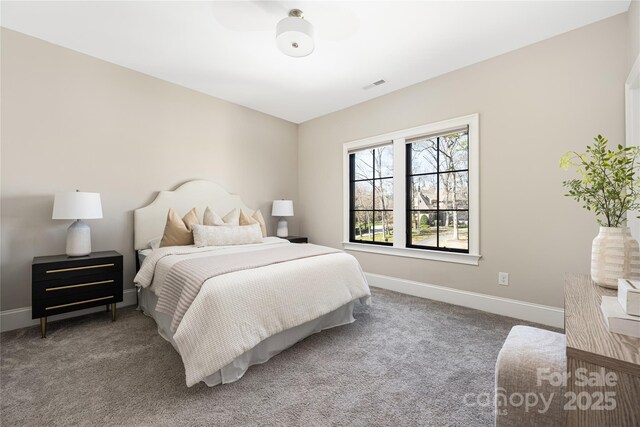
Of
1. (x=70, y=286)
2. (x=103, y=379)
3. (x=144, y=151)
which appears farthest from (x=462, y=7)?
(x=70, y=286)

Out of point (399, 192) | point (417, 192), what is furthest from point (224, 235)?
point (417, 192)

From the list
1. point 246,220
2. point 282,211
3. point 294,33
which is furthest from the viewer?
point 282,211

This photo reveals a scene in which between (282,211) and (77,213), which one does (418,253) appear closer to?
(282,211)

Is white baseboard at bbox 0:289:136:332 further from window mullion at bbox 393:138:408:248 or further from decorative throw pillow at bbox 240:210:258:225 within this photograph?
window mullion at bbox 393:138:408:248

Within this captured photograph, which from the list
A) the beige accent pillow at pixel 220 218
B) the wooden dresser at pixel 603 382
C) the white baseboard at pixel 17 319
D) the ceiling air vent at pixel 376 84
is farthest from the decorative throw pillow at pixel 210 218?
the wooden dresser at pixel 603 382

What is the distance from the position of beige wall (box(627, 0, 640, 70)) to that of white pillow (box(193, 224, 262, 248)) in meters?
3.56

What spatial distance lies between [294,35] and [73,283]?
9.33 ft

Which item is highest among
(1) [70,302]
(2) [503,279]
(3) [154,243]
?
(3) [154,243]

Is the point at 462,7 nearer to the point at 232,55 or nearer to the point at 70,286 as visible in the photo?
the point at 232,55

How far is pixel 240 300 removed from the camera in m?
1.77

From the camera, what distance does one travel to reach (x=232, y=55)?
282 cm

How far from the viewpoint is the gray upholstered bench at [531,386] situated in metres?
1.00

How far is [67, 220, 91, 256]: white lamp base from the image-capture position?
8.22 feet

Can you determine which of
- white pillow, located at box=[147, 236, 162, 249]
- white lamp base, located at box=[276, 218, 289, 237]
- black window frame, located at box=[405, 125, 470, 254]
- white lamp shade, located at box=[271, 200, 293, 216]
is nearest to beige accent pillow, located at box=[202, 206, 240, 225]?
white pillow, located at box=[147, 236, 162, 249]
